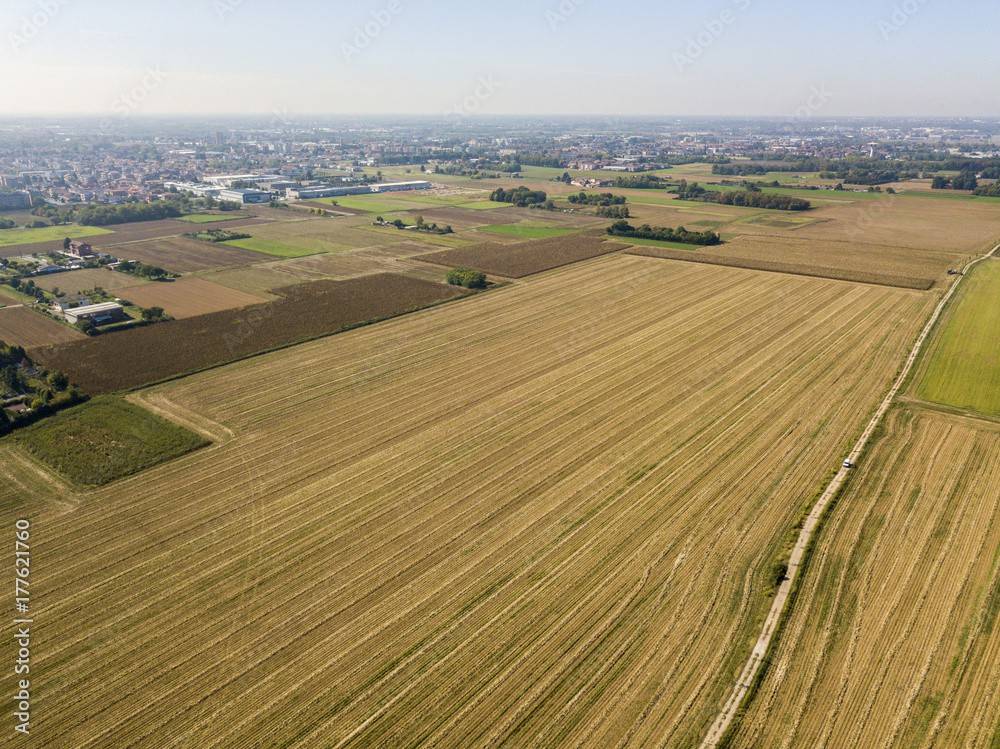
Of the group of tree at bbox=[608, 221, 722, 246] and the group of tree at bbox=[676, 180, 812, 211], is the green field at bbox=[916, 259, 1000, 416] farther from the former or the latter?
the group of tree at bbox=[676, 180, 812, 211]

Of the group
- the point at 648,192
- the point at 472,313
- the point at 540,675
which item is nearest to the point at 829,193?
the point at 648,192

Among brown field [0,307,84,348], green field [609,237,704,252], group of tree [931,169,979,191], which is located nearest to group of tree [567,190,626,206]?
green field [609,237,704,252]

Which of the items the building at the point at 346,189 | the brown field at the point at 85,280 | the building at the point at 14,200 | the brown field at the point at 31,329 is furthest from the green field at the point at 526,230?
the building at the point at 14,200

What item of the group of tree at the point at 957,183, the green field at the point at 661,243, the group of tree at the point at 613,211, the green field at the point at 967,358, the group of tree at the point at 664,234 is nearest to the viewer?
the green field at the point at 967,358

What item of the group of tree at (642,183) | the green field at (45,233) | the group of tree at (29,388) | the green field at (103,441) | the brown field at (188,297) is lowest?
the green field at (103,441)

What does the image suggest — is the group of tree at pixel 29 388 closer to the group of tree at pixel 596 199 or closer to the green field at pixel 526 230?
the green field at pixel 526 230

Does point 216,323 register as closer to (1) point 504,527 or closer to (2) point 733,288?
(1) point 504,527

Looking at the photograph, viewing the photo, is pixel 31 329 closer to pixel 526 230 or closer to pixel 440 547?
pixel 440 547

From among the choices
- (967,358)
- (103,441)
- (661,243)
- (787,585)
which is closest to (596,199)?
(661,243)
